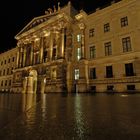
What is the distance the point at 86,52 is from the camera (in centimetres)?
2725

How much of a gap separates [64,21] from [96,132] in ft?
103

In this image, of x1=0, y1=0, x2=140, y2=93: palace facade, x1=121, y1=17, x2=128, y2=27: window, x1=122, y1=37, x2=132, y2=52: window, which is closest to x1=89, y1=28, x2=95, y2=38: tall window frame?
x1=0, y1=0, x2=140, y2=93: palace facade

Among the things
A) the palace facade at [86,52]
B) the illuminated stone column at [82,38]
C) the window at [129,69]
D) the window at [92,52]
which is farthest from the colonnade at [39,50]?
the window at [129,69]

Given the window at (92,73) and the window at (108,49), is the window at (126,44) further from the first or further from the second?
the window at (92,73)

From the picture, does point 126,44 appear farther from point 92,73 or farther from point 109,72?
point 92,73

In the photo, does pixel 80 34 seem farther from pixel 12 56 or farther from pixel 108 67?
pixel 12 56

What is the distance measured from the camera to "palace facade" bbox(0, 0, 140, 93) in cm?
2152

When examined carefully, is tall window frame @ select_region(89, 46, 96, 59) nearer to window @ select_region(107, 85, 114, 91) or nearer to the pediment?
window @ select_region(107, 85, 114, 91)

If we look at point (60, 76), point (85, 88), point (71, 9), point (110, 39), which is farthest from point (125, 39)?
point (71, 9)

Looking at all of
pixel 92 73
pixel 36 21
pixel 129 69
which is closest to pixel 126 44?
pixel 129 69

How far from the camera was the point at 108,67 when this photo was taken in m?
23.5

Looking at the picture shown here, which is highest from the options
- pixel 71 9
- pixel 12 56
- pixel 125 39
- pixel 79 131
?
pixel 71 9

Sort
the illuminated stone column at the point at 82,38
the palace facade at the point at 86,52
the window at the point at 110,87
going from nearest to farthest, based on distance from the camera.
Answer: the palace facade at the point at 86,52 → the window at the point at 110,87 → the illuminated stone column at the point at 82,38

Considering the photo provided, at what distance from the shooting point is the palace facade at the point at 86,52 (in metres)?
21.5
